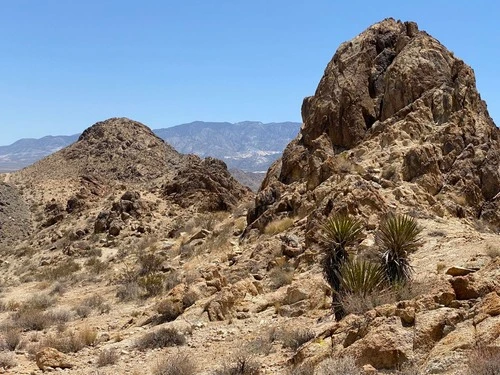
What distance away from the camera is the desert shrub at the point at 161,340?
10.9 metres

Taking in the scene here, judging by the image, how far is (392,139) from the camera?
18938 millimetres

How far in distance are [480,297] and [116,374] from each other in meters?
6.39

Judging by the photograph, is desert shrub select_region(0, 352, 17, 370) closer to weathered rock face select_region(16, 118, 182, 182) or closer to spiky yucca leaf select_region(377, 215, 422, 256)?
spiky yucca leaf select_region(377, 215, 422, 256)

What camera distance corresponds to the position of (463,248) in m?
11.9

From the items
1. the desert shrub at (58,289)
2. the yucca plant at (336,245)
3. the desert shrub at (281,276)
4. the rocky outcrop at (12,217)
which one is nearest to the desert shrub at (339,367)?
the yucca plant at (336,245)

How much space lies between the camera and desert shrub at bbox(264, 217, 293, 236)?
17.2 meters

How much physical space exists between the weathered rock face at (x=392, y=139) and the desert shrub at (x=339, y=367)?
342 inches

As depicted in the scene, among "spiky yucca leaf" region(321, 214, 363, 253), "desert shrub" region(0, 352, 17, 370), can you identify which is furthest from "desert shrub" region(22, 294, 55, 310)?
"spiky yucca leaf" region(321, 214, 363, 253)

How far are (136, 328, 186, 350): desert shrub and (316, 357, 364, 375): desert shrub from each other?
16.5 ft

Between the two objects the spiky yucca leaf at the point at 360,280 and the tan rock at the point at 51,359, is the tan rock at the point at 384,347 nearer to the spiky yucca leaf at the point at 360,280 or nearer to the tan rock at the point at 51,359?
the spiky yucca leaf at the point at 360,280

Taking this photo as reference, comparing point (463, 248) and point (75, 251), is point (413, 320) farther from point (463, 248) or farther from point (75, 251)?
point (75, 251)

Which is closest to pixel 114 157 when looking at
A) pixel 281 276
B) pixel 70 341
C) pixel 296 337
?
pixel 281 276

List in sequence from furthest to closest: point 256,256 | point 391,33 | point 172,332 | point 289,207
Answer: point 391,33 < point 289,207 < point 256,256 < point 172,332

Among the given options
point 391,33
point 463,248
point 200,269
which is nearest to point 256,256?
point 200,269
